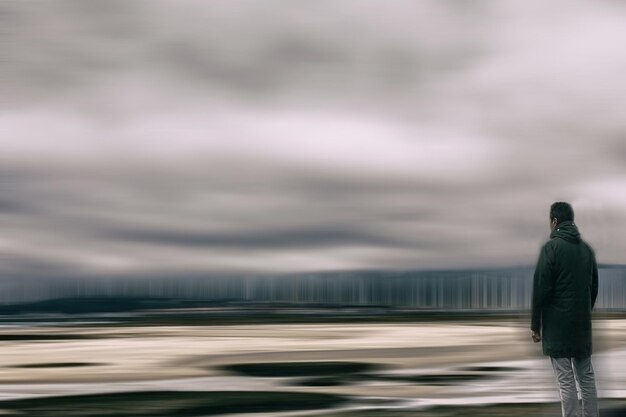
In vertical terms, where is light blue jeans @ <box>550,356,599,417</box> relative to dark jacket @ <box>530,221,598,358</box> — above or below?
below

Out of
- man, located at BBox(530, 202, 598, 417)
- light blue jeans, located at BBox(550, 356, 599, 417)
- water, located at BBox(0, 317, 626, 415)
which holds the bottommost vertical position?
water, located at BBox(0, 317, 626, 415)

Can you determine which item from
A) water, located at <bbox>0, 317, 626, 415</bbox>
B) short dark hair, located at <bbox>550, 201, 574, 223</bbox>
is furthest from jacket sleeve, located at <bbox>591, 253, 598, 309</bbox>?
water, located at <bbox>0, 317, 626, 415</bbox>

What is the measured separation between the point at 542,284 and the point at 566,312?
421 mm

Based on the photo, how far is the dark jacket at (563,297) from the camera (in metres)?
10.1

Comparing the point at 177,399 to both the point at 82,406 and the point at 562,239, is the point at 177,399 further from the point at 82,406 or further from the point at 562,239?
the point at 562,239

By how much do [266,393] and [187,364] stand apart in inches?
371

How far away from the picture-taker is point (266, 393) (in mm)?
18516

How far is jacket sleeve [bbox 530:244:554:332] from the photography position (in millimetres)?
10125

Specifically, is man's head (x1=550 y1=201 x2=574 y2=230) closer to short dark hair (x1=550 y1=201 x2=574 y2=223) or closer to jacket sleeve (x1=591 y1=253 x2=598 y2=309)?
short dark hair (x1=550 y1=201 x2=574 y2=223)

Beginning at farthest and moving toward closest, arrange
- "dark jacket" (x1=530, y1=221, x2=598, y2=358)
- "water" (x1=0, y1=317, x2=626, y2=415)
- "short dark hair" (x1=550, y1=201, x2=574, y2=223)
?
"water" (x1=0, y1=317, x2=626, y2=415) → "short dark hair" (x1=550, y1=201, x2=574, y2=223) → "dark jacket" (x1=530, y1=221, x2=598, y2=358)

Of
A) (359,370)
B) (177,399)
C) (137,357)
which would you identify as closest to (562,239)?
(177,399)

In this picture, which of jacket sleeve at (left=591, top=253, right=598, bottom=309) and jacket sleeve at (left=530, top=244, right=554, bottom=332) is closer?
jacket sleeve at (left=530, top=244, right=554, bottom=332)

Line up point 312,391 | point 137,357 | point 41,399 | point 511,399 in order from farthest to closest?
point 137,357
point 312,391
point 41,399
point 511,399

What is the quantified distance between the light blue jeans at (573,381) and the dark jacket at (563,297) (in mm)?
152
